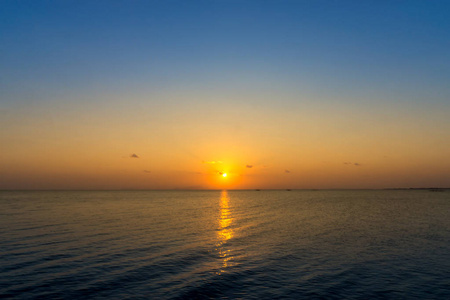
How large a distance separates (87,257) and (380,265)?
33.0 m

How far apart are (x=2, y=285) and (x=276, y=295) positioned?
73.1 ft

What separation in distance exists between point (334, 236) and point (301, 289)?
30.4m

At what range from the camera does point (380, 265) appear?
32.6 m

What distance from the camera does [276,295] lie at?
2355cm

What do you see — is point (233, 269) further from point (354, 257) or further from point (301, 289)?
point (354, 257)

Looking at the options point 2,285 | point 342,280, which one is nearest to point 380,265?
point 342,280

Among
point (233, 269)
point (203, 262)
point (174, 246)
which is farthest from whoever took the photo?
point (174, 246)

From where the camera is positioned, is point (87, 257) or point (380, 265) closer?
point (380, 265)

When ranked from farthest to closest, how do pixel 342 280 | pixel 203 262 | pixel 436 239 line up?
pixel 436 239 < pixel 203 262 < pixel 342 280

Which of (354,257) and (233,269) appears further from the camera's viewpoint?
(354,257)

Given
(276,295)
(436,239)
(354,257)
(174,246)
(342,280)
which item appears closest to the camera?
(276,295)

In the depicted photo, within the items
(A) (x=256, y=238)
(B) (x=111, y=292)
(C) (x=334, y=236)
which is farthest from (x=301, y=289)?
(C) (x=334, y=236)

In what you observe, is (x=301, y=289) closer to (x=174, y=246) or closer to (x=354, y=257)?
(x=354, y=257)

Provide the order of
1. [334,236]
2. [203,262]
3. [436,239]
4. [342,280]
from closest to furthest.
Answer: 1. [342,280]
2. [203,262]
3. [436,239]
4. [334,236]
